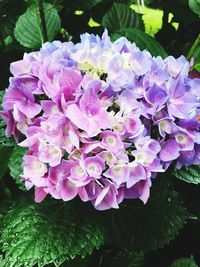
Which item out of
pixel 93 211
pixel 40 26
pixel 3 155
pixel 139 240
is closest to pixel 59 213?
pixel 93 211

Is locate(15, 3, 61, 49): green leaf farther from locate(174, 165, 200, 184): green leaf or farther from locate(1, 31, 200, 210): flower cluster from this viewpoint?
locate(174, 165, 200, 184): green leaf

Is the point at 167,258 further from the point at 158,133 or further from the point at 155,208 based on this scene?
the point at 158,133

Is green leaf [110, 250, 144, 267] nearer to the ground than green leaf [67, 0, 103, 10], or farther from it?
nearer to the ground

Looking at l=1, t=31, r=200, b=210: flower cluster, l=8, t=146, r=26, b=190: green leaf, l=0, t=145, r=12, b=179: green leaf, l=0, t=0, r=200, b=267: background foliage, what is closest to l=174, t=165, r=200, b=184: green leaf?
l=0, t=0, r=200, b=267: background foliage

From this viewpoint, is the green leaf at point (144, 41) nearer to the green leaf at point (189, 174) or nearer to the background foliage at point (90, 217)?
the background foliage at point (90, 217)

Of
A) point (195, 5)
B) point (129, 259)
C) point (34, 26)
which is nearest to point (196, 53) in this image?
point (195, 5)

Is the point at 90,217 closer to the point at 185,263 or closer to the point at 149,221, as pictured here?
the point at 149,221

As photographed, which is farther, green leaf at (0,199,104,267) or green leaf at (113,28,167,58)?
green leaf at (113,28,167,58)
